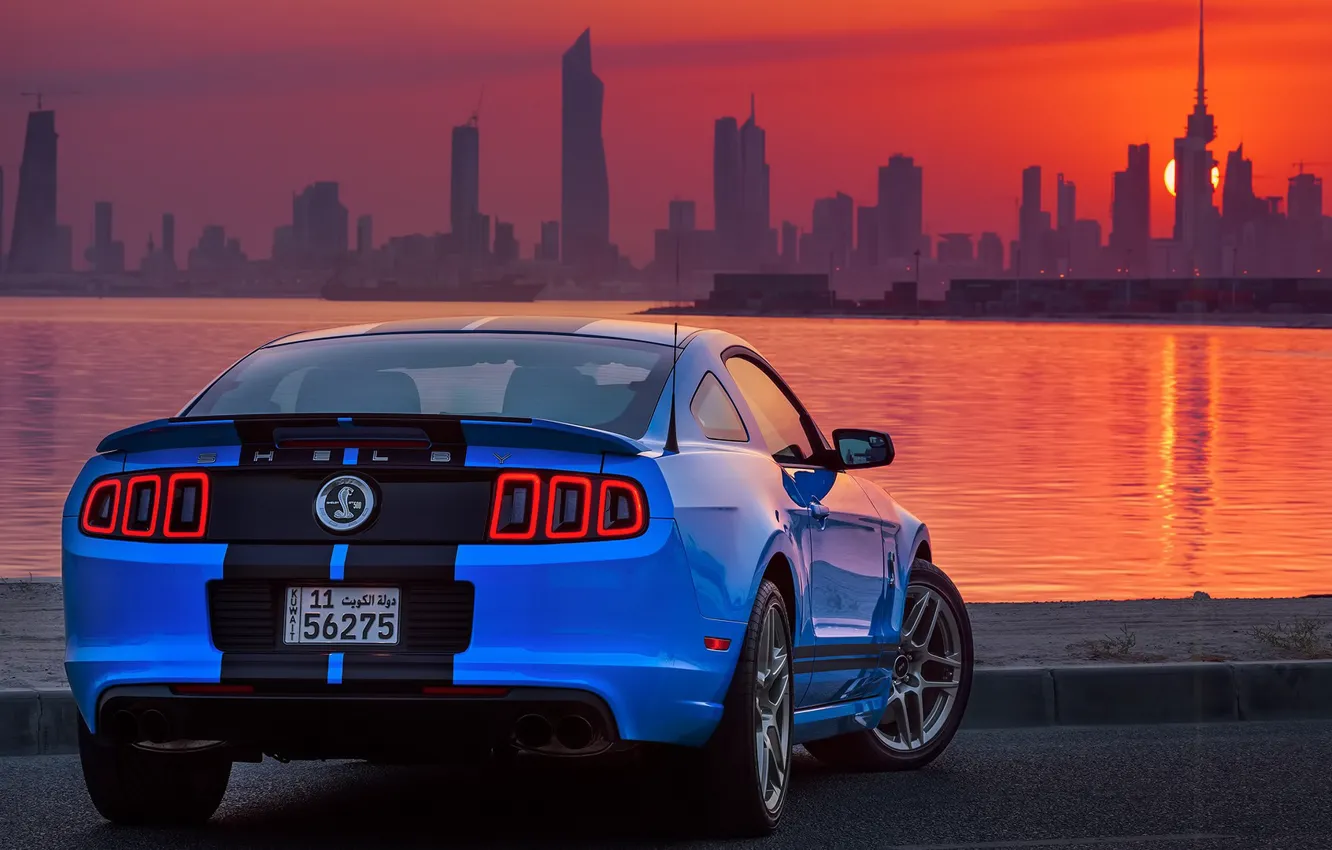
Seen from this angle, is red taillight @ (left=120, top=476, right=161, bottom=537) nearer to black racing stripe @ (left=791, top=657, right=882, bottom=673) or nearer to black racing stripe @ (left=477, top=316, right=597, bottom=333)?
black racing stripe @ (left=477, top=316, right=597, bottom=333)

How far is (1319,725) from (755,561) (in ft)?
12.7

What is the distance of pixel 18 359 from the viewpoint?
117250 mm

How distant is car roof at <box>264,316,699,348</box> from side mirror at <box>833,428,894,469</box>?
698mm

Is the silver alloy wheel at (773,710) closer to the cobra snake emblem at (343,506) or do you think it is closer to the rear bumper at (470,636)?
the rear bumper at (470,636)

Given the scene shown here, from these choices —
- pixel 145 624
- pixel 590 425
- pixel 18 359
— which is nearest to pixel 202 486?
pixel 145 624

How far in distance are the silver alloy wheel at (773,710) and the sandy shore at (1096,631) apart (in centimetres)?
314

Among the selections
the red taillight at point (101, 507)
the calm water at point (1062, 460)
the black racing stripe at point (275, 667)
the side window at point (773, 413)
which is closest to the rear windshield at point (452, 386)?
the red taillight at point (101, 507)

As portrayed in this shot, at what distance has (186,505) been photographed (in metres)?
6.06

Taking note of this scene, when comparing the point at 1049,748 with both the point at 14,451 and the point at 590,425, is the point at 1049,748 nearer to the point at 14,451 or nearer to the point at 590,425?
the point at 590,425

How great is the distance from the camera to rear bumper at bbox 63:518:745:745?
585cm

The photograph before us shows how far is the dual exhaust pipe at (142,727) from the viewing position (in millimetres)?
6055

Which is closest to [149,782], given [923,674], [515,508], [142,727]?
[142,727]

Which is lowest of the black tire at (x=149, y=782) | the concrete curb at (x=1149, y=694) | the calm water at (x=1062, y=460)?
the calm water at (x=1062, y=460)

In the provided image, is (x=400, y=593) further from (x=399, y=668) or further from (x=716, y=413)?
(x=716, y=413)
